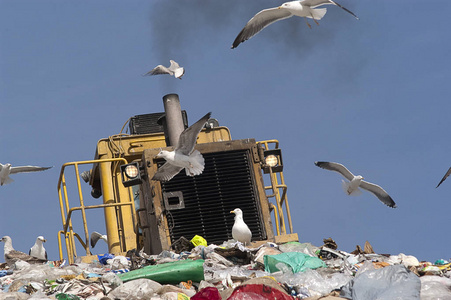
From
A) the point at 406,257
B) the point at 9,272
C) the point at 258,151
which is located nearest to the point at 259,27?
the point at 258,151

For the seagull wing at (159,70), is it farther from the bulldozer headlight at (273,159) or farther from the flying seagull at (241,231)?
the flying seagull at (241,231)

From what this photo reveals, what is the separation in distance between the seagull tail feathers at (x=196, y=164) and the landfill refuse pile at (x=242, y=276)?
1029 mm

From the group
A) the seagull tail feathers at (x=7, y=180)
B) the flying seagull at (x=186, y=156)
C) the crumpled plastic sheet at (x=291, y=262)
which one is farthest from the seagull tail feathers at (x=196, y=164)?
the seagull tail feathers at (x=7, y=180)

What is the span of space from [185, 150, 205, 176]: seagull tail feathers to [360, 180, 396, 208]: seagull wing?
3348mm

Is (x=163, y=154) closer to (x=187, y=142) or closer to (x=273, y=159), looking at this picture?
(x=187, y=142)

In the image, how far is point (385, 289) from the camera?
1008 centimetres

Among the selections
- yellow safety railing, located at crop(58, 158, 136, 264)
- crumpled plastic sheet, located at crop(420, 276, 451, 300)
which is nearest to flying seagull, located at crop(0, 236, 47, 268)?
yellow safety railing, located at crop(58, 158, 136, 264)

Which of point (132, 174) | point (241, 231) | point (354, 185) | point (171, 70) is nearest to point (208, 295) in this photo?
point (241, 231)

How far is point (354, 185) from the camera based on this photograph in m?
15.6

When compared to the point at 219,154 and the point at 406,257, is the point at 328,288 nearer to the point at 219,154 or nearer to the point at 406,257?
the point at 406,257

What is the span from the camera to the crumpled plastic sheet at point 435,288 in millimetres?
10078

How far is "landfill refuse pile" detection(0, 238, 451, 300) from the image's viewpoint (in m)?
9.96

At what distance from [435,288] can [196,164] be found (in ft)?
13.4

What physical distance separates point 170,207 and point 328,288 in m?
3.83
